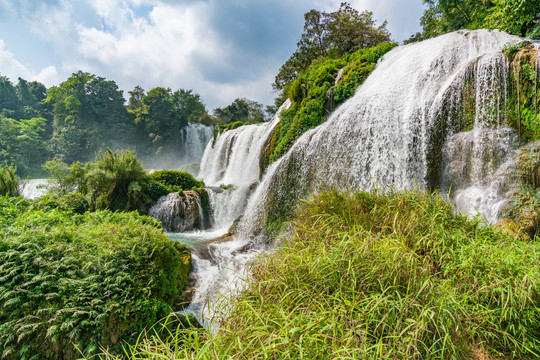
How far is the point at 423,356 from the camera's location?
1587 mm

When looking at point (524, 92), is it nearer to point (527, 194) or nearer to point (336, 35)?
point (527, 194)

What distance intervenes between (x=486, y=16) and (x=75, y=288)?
16.3m

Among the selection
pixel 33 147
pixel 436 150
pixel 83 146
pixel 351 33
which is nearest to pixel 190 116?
pixel 83 146

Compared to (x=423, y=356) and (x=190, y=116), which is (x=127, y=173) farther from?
(x=190, y=116)

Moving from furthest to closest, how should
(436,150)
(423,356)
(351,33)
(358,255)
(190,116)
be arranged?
(190,116) → (351,33) → (436,150) → (358,255) → (423,356)

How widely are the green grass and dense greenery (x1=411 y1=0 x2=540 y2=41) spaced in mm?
9565

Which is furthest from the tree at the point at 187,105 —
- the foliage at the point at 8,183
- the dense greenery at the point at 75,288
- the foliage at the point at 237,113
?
the dense greenery at the point at 75,288

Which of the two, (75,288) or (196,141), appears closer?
(75,288)

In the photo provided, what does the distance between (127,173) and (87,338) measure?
8669 mm

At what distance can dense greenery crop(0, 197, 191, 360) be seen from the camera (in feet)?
8.05

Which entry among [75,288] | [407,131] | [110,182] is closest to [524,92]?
[407,131]

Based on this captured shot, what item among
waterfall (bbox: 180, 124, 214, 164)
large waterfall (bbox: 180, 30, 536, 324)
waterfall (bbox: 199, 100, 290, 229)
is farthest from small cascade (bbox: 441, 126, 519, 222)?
waterfall (bbox: 180, 124, 214, 164)

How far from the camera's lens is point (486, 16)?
1063cm

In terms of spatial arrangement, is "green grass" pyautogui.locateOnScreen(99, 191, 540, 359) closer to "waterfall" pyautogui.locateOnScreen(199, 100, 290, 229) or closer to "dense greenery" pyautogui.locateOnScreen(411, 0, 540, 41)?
"waterfall" pyautogui.locateOnScreen(199, 100, 290, 229)
